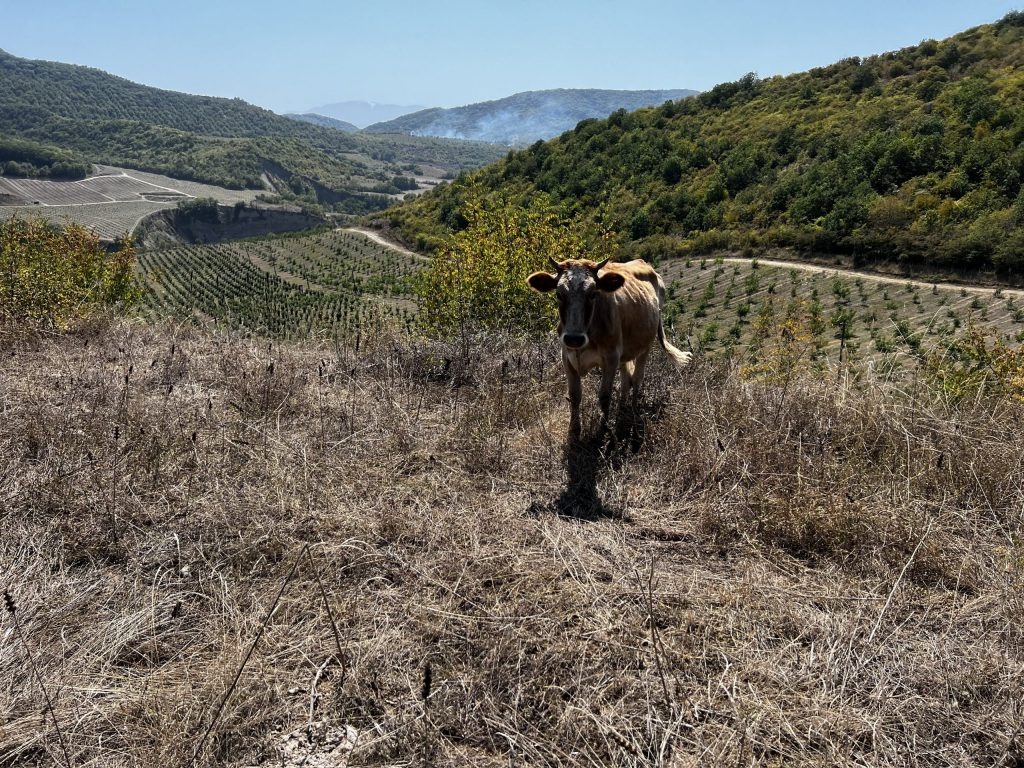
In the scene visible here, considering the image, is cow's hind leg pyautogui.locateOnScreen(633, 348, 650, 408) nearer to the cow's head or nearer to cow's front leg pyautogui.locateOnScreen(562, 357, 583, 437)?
cow's front leg pyautogui.locateOnScreen(562, 357, 583, 437)

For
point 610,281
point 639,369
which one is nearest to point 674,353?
point 639,369

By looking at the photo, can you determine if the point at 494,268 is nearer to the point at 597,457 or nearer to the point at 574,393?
the point at 574,393

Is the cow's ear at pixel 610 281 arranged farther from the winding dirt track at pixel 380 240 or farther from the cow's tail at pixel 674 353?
the winding dirt track at pixel 380 240

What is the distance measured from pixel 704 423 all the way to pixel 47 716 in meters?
4.27

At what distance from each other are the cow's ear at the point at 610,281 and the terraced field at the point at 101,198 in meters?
147

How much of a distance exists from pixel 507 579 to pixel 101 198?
680 feet

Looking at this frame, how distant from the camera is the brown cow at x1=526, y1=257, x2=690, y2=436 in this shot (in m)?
4.74

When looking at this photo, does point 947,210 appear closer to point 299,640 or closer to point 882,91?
point 882,91

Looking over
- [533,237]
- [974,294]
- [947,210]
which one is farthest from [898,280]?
[533,237]

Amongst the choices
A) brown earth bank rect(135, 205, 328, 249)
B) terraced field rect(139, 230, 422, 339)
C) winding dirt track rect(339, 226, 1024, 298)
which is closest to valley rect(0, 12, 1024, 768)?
terraced field rect(139, 230, 422, 339)

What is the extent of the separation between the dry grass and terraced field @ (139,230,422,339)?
45468 millimetres

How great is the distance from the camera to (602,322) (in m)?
5.20

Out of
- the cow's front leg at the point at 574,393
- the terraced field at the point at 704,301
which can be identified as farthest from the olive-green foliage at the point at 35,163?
the cow's front leg at the point at 574,393

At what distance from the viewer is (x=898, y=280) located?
45.7 metres
